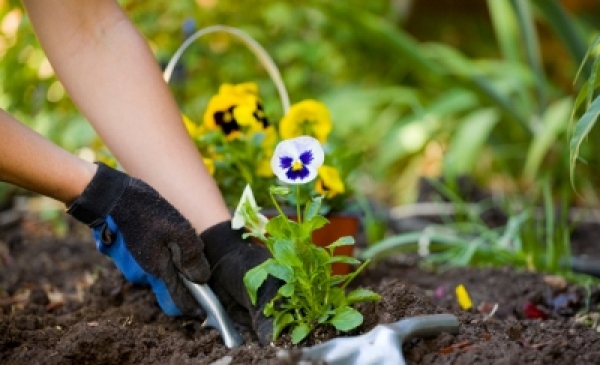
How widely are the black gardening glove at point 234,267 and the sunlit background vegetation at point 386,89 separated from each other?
47.2 inches

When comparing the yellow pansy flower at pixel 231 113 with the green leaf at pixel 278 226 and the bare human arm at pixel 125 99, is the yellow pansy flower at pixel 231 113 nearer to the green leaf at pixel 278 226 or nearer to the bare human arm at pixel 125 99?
the bare human arm at pixel 125 99

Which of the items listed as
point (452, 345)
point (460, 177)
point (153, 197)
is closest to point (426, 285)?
point (452, 345)

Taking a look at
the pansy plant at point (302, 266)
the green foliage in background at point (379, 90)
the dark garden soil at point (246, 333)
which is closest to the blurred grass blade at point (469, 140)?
the green foliage in background at point (379, 90)

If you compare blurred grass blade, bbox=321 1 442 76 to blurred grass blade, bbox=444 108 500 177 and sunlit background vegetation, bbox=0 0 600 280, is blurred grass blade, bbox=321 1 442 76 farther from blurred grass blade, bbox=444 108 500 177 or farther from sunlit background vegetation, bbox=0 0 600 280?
blurred grass blade, bbox=444 108 500 177

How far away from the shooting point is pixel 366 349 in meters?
0.95

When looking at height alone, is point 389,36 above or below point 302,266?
above

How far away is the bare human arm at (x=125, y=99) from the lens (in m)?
1.30

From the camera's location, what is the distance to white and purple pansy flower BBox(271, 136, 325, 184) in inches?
43.2

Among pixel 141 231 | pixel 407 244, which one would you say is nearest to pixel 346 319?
pixel 141 231

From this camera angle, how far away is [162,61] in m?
2.87

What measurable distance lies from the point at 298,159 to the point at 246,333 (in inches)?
14.0

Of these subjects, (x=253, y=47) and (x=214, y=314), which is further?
(x=253, y=47)

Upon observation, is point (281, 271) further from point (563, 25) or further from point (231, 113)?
point (563, 25)

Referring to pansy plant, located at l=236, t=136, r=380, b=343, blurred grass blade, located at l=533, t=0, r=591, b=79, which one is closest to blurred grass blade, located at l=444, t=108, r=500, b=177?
blurred grass blade, located at l=533, t=0, r=591, b=79
